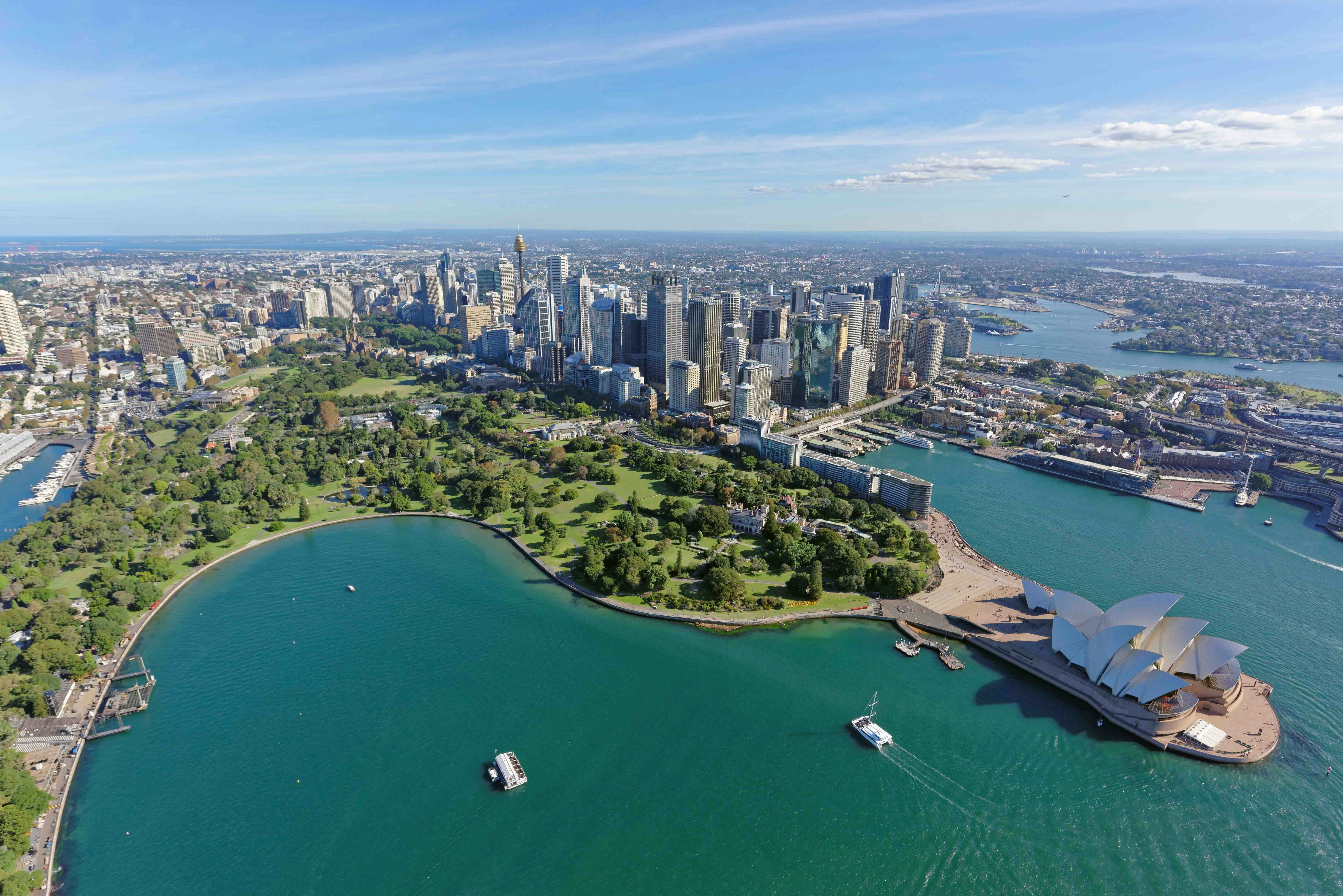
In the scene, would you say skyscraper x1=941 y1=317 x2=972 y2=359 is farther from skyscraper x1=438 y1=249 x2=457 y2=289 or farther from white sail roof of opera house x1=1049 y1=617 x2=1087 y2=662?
skyscraper x1=438 y1=249 x2=457 y2=289

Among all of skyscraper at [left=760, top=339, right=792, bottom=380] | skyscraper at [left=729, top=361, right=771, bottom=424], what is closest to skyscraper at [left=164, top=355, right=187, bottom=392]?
skyscraper at [left=729, top=361, right=771, bottom=424]

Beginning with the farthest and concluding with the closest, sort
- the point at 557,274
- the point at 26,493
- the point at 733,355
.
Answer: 1. the point at 557,274
2. the point at 733,355
3. the point at 26,493

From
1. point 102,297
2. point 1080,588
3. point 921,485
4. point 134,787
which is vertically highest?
point 102,297

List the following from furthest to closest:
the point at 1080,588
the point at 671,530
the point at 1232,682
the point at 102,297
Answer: the point at 102,297, the point at 671,530, the point at 1080,588, the point at 1232,682

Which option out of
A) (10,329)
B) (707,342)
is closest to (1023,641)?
(707,342)

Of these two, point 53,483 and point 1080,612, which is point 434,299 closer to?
point 53,483

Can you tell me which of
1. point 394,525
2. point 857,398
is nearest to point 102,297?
point 394,525

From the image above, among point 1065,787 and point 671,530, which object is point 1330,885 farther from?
point 671,530
